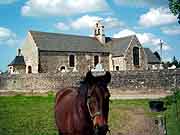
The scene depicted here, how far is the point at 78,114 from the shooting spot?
5.64 meters

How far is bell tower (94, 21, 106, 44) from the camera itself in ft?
206

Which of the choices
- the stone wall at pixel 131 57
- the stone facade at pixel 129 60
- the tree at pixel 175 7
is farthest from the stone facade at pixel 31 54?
the tree at pixel 175 7

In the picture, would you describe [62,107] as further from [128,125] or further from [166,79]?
[166,79]

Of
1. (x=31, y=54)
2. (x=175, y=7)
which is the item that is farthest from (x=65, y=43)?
(x=175, y=7)

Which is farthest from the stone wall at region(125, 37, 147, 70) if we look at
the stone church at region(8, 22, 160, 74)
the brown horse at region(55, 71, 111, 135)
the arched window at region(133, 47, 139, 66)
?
the brown horse at region(55, 71, 111, 135)

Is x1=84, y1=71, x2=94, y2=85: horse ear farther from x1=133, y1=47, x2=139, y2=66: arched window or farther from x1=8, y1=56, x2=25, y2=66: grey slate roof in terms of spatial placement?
x1=133, y1=47, x2=139, y2=66: arched window

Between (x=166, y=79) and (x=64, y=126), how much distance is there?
27.9 metres

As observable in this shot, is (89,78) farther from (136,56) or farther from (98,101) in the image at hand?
(136,56)

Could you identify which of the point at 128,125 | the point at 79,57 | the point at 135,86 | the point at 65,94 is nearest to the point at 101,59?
the point at 79,57

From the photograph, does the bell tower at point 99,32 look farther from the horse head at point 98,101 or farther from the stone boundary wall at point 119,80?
the horse head at point 98,101

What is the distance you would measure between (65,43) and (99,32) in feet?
28.2

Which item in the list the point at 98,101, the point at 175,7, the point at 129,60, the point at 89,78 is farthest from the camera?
the point at 129,60

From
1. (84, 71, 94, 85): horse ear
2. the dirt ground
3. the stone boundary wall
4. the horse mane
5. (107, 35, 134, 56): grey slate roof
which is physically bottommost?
the dirt ground

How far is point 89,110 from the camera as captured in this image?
17.0 ft
